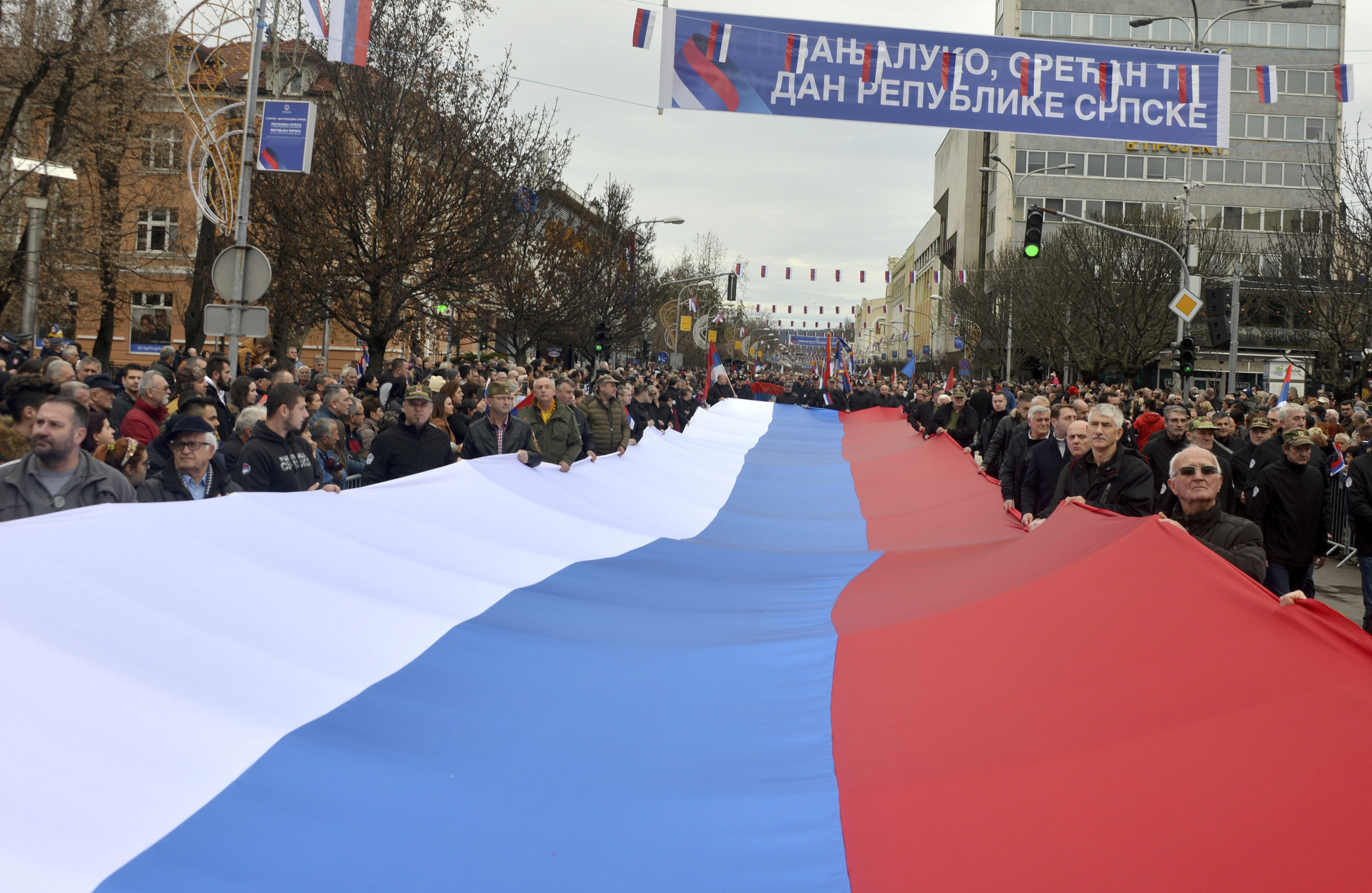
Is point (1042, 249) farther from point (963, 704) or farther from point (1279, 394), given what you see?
point (963, 704)

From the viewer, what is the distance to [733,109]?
14195 mm

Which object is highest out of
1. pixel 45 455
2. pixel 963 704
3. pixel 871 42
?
pixel 871 42

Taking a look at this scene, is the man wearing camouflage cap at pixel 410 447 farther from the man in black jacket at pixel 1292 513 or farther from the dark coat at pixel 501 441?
the man in black jacket at pixel 1292 513

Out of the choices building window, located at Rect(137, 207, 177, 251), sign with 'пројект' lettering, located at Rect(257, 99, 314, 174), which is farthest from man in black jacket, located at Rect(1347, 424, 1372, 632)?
building window, located at Rect(137, 207, 177, 251)

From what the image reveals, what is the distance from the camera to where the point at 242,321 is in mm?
14578

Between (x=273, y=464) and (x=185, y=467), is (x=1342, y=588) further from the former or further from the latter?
(x=185, y=467)

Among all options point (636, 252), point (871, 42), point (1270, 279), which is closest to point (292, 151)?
point (871, 42)

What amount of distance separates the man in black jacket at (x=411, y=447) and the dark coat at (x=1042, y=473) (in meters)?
4.75

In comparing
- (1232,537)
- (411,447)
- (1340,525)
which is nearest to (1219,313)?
(1340,525)

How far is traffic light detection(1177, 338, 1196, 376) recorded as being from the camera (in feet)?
76.8

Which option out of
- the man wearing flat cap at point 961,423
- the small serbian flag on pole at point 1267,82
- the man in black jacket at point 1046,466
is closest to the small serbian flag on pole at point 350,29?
the man wearing flat cap at point 961,423

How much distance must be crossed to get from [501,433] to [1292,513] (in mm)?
6831

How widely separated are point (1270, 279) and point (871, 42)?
23846 millimetres

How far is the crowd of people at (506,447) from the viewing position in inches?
238
